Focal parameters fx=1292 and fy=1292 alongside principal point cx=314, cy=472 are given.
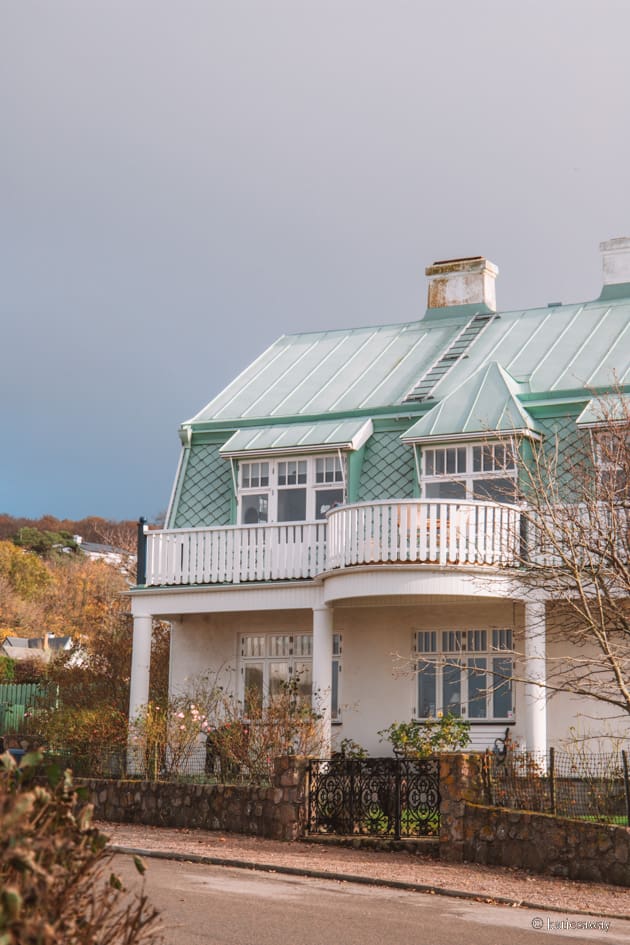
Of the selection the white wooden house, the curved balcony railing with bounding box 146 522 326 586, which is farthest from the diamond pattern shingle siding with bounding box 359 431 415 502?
the curved balcony railing with bounding box 146 522 326 586

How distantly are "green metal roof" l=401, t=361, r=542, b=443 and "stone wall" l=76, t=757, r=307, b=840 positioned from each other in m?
7.56

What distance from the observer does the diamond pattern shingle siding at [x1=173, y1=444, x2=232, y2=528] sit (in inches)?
1013

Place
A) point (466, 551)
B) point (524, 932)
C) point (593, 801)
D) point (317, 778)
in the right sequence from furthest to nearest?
1. point (466, 551)
2. point (317, 778)
3. point (593, 801)
4. point (524, 932)

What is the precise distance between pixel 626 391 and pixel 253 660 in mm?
8984

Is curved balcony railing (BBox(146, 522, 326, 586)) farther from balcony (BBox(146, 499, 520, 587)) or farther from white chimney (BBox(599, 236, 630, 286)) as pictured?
white chimney (BBox(599, 236, 630, 286))

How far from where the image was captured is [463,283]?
2931 cm

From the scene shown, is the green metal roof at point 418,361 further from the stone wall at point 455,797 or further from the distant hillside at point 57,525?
the distant hillside at point 57,525

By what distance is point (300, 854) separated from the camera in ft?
53.1

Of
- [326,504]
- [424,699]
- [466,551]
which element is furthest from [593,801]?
[326,504]

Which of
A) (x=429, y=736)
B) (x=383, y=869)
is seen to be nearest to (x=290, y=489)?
(x=429, y=736)

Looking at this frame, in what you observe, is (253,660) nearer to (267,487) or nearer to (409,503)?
(267,487)

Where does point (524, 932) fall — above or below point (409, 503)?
below

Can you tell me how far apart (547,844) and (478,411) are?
9.88 metres

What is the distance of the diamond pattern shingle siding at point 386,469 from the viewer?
23906 mm
